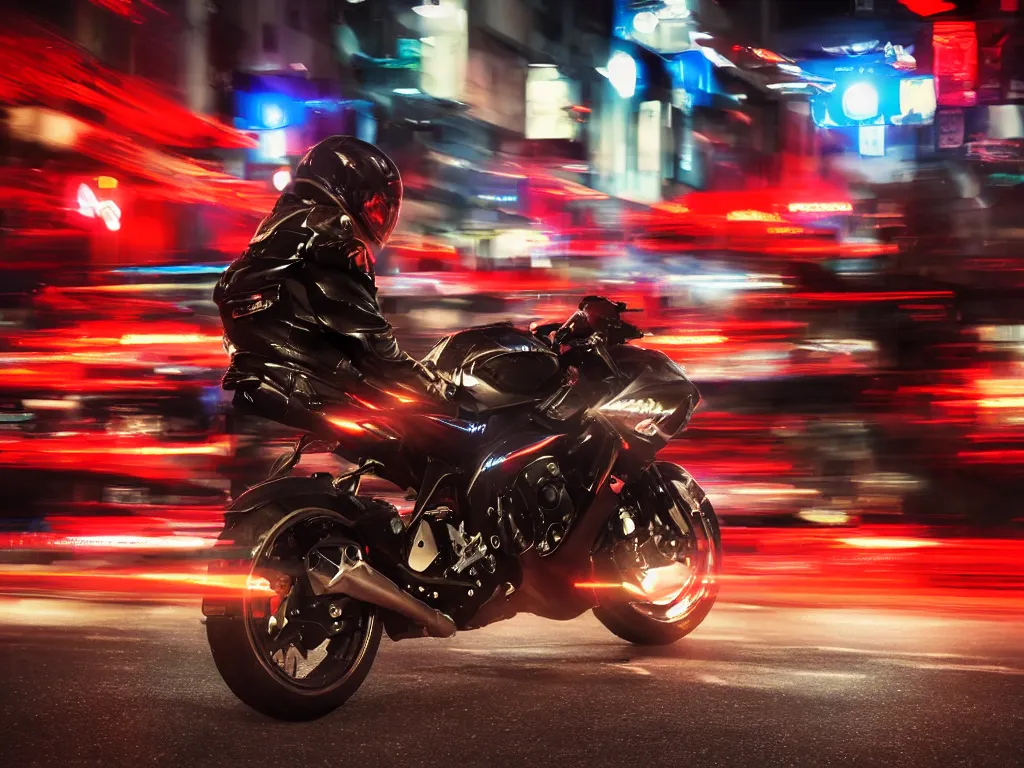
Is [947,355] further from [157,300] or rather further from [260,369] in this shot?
[260,369]

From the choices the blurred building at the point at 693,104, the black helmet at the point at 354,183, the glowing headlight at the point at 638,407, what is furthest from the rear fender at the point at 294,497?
the blurred building at the point at 693,104

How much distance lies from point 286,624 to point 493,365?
4.52ft

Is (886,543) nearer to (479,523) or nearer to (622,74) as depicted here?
(479,523)

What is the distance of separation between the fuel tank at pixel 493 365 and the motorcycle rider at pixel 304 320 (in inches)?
13.6

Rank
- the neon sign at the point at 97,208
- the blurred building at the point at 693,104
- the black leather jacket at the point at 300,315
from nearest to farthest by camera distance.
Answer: the black leather jacket at the point at 300,315
the neon sign at the point at 97,208
the blurred building at the point at 693,104

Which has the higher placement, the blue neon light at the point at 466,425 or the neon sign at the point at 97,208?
the neon sign at the point at 97,208

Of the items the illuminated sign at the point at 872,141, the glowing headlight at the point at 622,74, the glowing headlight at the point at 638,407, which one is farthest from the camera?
the illuminated sign at the point at 872,141

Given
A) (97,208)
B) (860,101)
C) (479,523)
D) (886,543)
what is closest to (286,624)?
(479,523)

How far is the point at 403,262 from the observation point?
29.8m

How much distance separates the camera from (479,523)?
617 centimetres

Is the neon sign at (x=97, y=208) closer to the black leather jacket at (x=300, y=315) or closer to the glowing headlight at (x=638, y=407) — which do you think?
the glowing headlight at (x=638, y=407)

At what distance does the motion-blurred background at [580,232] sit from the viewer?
10391mm

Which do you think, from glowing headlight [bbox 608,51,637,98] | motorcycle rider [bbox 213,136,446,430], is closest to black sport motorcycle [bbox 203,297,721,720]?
motorcycle rider [bbox 213,136,446,430]

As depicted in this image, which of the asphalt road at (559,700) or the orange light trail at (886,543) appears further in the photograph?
the orange light trail at (886,543)
